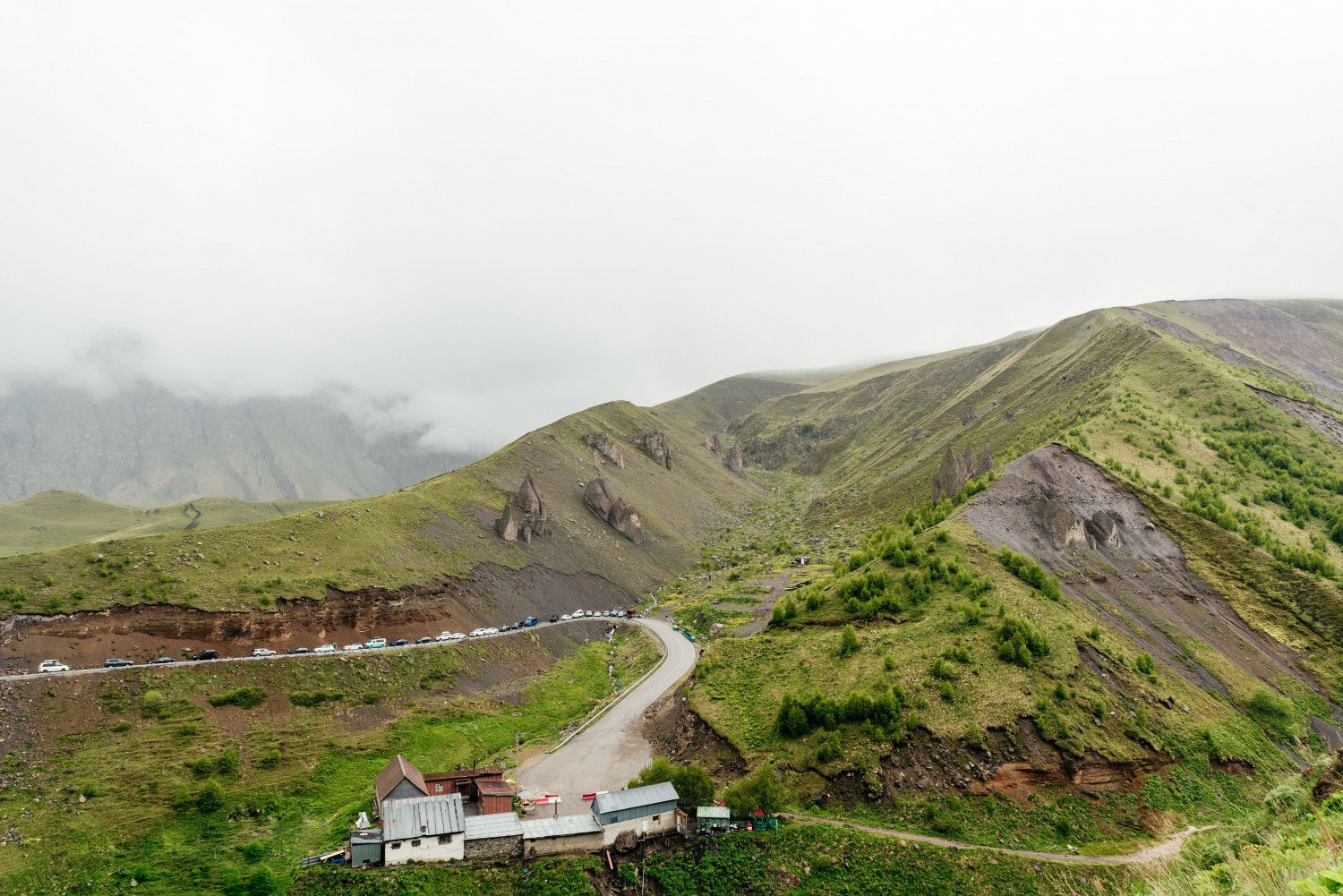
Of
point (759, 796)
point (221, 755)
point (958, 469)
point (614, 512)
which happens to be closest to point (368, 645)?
point (221, 755)

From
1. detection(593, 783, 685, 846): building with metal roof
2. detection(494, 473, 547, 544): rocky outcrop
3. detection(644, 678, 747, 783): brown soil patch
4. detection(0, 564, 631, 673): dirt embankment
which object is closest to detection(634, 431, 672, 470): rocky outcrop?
detection(494, 473, 547, 544): rocky outcrop

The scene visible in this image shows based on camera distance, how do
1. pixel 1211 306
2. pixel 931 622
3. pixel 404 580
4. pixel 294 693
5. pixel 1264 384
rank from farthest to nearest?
pixel 1211 306
pixel 1264 384
pixel 404 580
pixel 294 693
pixel 931 622

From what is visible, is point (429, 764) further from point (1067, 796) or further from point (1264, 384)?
point (1264, 384)

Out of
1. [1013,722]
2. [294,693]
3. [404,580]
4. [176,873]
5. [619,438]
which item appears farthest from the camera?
[619,438]

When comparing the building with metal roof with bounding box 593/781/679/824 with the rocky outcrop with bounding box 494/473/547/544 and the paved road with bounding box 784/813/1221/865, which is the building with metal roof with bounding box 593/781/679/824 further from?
the rocky outcrop with bounding box 494/473/547/544

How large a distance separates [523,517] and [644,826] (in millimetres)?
62237

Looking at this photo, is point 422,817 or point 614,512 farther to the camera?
point 614,512

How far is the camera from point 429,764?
44.7m

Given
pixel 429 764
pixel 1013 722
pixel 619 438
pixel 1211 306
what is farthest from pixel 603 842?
pixel 1211 306

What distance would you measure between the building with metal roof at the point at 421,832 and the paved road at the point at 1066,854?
1795 cm

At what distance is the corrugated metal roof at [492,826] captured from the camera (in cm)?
3147

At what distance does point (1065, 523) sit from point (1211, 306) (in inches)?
7053

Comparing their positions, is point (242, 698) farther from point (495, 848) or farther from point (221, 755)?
point (495, 848)

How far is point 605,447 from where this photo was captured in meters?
140
